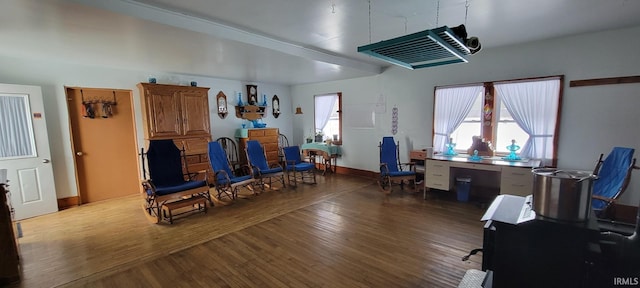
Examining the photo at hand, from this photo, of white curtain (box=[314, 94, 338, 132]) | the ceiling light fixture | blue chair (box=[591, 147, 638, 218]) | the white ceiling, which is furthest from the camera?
white curtain (box=[314, 94, 338, 132])

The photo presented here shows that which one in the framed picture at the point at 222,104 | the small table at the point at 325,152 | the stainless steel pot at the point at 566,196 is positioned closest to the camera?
the stainless steel pot at the point at 566,196

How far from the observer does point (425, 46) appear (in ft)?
6.89

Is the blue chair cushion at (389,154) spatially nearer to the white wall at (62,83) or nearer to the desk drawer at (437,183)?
the desk drawer at (437,183)

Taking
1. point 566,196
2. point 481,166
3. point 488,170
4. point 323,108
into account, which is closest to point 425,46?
point 566,196

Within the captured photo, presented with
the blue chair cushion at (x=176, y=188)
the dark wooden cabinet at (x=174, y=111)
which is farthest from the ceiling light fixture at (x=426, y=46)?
the dark wooden cabinet at (x=174, y=111)

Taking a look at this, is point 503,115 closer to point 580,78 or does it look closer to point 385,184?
point 580,78

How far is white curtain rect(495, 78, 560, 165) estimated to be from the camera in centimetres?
392

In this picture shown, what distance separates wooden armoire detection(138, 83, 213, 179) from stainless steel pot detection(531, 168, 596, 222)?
16.9 feet

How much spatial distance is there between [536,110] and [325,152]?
411 cm

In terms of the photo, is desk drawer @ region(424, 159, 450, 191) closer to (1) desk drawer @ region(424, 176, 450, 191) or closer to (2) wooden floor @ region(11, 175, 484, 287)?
(1) desk drawer @ region(424, 176, 450, 191)

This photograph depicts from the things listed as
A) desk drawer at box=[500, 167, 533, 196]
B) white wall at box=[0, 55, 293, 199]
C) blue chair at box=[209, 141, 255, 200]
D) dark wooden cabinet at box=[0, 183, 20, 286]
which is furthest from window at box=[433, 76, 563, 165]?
dark wooden cabinet at box=[0, 183, 20, 286]

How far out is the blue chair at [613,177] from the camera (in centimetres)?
278

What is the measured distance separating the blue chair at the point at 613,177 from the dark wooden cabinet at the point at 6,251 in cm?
572

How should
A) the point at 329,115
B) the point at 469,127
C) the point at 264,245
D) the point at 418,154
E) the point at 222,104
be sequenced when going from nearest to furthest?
the point at 264,245 < the point at 469,127 < the point at 418,154 < the point at 222,104 < the point at 329,115
